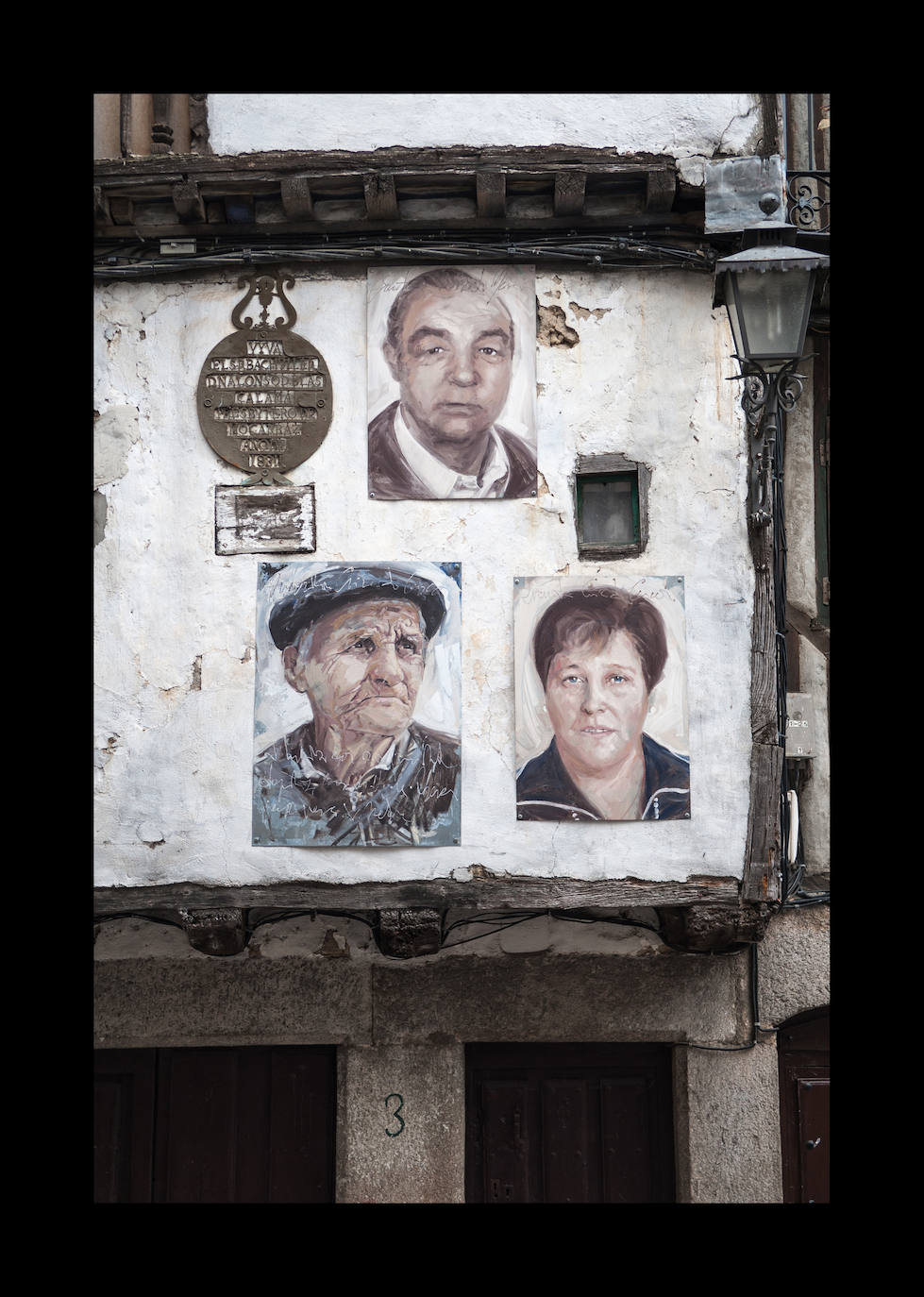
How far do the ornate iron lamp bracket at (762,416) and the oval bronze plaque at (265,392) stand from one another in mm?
2021

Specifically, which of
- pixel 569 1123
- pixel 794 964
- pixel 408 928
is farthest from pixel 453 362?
pixel 569 1123

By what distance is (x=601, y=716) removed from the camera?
569cm

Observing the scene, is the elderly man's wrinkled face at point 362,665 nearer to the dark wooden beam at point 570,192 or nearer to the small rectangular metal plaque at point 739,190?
the dark wooden beam at point 570,192

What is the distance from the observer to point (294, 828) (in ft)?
18.5

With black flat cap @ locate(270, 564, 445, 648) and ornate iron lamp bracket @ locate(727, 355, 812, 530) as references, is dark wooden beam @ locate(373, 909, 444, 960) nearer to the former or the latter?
black flat cap @ locate(270, 564, 445, 648)

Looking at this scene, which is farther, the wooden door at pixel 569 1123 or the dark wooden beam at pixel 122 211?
the wooden door at pixel 569 1123

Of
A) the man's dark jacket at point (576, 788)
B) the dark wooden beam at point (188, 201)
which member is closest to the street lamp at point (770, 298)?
the man's dark jacket at point (576, 788)

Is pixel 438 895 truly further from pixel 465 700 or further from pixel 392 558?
pixel 392 558

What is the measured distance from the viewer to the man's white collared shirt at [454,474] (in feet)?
19.1

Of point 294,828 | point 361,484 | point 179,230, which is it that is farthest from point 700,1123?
point 179,230

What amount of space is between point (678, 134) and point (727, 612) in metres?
2.69

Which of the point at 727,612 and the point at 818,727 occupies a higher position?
the point at 727,612

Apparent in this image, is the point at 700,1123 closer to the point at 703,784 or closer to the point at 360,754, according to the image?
the point at 703,784

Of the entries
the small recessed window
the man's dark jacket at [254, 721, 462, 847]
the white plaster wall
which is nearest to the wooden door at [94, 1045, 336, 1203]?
the white plaster wall
